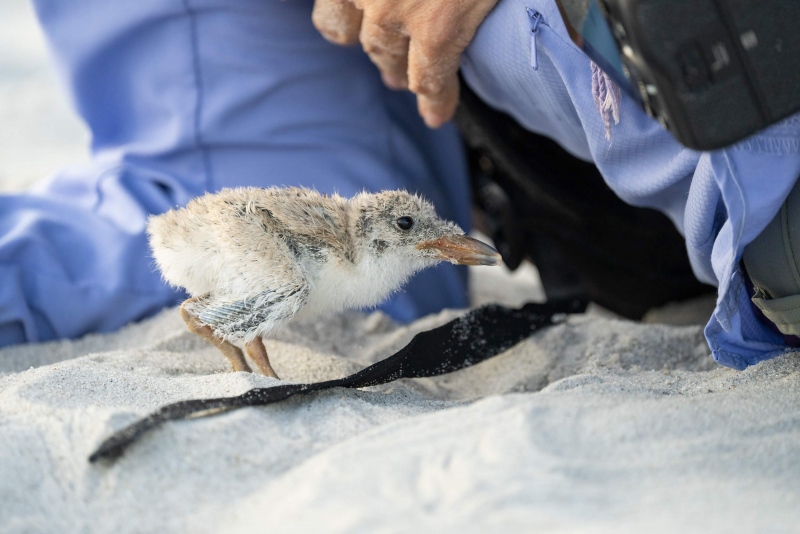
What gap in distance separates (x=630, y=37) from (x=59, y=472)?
1.26m

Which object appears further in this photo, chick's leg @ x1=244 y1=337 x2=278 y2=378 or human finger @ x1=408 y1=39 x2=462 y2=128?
human finger @ x1=408 y1=39 x2=462 y2=128

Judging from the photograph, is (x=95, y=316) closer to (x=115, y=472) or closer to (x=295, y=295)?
(x=295, y=295)

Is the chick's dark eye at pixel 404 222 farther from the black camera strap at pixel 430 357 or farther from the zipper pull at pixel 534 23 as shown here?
the zipper pull at pixel 534 23

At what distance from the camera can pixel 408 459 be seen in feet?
4.54

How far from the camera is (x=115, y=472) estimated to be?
4.67 feet

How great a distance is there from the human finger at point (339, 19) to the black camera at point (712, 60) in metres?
1.21

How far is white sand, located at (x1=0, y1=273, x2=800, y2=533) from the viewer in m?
1.24

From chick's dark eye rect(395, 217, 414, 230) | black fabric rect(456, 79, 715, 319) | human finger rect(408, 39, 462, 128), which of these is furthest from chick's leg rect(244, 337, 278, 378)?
black fabric rect(456, 79, 715, 319)

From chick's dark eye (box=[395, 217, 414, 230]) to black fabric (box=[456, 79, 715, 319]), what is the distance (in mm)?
1124

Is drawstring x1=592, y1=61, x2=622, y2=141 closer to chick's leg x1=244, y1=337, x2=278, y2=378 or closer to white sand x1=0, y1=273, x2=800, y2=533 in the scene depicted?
white sand x1=0, y1=273, x2=800, y2=533

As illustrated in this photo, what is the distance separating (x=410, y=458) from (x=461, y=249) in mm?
894

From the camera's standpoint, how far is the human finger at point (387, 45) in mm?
2361

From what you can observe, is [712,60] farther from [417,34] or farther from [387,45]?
[387,45]

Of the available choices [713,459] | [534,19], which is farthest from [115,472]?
[534,19]
